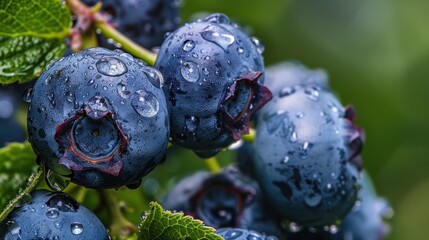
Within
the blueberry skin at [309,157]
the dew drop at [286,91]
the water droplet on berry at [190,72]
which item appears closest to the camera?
the water droplet on berry at [190,72]

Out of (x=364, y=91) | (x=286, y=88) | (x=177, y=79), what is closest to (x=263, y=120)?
(x=286, y=88)

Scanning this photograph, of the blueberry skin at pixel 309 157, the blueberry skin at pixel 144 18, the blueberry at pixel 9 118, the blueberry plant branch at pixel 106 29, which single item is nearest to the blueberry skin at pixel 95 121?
the blueberry plant branch at pixel 106 29

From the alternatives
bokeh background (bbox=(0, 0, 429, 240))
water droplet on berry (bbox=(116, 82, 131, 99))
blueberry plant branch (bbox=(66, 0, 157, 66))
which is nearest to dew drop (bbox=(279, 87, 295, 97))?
blueberry plant branch (bbox=(66, 0, 157, 66))

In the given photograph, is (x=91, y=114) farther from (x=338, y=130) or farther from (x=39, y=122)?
(x=338, y=130)

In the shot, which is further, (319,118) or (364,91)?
(364,91)

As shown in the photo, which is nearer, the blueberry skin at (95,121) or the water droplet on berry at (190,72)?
the blueberry skin at (95,121)

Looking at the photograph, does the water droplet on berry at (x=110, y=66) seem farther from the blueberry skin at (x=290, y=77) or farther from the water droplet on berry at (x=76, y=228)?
the blueberry skin at (x=290, y=77)

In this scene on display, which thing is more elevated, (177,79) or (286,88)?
(177,79)
